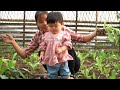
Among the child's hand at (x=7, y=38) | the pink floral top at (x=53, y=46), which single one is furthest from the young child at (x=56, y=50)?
the child's hand at (x=7, y=38)

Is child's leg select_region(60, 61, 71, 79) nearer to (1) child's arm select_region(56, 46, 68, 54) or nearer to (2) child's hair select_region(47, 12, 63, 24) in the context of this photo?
(1) child's arm select_region(56, 46, 68, 54)

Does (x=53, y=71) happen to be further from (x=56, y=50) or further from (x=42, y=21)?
(x=42, y=21)

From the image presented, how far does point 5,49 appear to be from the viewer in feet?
21.0

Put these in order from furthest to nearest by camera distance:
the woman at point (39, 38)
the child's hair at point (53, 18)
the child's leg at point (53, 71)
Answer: the child's leg at point (53, 71) → the woman at point (39, 38) → the child's hair at point (53, 18)

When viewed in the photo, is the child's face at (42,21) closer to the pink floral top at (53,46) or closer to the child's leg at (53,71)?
the pink floral top at (53,46)

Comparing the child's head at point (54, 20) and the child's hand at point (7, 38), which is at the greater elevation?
the child's head at point (54, 20)

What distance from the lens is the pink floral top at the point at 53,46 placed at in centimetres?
230

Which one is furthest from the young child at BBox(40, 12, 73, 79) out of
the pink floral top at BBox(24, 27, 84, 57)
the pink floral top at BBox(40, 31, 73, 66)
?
the pink floral top at BBox(24, 27, 84, 57)

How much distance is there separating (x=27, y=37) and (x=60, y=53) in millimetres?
4196

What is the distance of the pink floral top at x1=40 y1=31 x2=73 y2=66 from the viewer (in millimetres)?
2301
